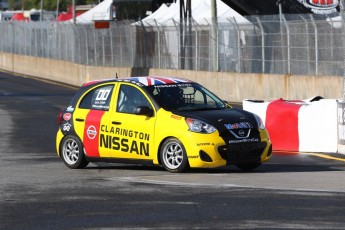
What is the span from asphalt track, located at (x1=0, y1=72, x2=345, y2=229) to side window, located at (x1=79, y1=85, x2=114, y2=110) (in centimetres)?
97

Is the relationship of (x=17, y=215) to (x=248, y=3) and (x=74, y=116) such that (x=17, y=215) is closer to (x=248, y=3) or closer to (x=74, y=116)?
(x=74, y=116)

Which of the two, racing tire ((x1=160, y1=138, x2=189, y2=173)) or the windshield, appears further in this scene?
the windshield

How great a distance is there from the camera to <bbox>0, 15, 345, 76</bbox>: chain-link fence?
115 ft

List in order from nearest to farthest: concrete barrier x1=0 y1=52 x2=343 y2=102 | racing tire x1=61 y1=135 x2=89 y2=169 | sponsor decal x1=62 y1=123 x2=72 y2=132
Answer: racing tire x1=61 y1=135 x2=89 y2=169, sponsor decal x1=62 y1=123 x2=72 y2=132, concrete barrier x1=0 y1=52 x2=343 y2=102

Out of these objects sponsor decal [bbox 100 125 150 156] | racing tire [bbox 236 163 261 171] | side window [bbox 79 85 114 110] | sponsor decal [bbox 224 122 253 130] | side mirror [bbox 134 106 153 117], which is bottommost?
racing tire [bbox 236 163 261 171]

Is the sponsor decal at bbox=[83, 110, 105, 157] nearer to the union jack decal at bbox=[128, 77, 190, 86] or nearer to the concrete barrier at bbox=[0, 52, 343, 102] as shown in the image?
the union jack decal at bbox=[128, 77, 190, 86]

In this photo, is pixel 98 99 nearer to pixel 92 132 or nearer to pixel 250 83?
pixel 92 132

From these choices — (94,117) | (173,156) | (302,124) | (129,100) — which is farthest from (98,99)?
(302,124)

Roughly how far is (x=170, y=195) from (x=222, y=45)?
2811 cm

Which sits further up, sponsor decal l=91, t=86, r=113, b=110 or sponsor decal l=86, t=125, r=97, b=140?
sponsor decal l=91, t=86, r=113, b=110

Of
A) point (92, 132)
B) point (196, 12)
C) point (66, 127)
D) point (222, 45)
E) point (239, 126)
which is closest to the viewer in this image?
point (239, 126)

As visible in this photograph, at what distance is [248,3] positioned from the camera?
45.9m

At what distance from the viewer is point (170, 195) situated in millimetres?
13664

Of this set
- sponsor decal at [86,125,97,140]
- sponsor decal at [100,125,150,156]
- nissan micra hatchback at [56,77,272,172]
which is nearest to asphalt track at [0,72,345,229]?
nissan micra hatchback at [56,77,272,172]
